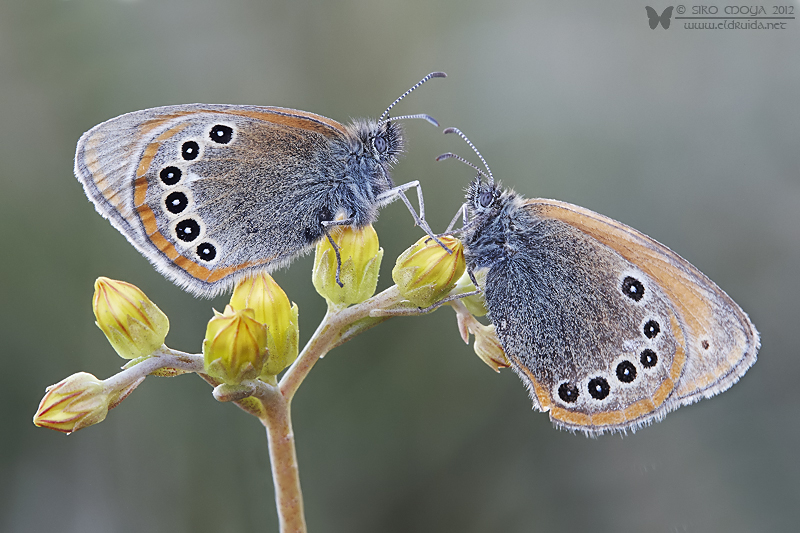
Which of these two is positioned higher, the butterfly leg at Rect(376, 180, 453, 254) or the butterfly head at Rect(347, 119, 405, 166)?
the butterfly head at Rect(347, 119, 405, 166)

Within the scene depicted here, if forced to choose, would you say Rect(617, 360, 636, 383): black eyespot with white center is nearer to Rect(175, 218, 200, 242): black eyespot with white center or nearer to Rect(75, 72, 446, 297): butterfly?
Rect(75, 72, 446, 297): butterfly

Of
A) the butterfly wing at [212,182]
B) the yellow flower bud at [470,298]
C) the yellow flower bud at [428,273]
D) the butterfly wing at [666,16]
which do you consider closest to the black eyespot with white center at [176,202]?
the butterfly wing at [212,182]

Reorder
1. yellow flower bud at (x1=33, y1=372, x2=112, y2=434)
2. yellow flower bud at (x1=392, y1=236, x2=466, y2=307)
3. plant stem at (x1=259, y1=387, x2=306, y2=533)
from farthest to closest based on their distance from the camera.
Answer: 1. yellow flower bud at (x1=392, y1=236, x2=466, y2=307)
2. yellow flower bud at (x1=33, y1=372, x2=112, y2=434)
3. plant stem at (x1=259, y1=387, x2=306, y2=533)

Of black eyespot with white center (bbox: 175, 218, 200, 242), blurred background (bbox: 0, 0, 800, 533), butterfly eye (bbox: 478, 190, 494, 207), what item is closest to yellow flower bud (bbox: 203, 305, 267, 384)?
black eyespot with white center (bbox: 175, 218, 200, 242)

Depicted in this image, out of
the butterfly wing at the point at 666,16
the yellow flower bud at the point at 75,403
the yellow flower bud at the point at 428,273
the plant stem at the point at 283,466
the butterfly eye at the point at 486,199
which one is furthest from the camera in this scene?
the butterfly wing at the point at 666,16

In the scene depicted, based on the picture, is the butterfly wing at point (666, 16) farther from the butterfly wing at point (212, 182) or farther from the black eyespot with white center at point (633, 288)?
the butterfly wing at point (212, 182)

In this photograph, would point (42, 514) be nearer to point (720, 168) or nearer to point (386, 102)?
point (386, 102)

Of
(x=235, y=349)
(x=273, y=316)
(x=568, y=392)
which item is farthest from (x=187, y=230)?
(x=568, y=392)
